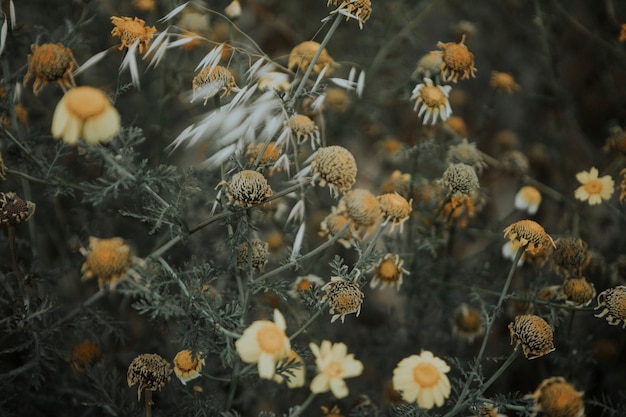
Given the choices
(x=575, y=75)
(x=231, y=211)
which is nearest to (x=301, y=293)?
(x=231, y=211)

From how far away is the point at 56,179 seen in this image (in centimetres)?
122

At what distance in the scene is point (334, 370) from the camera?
3.26ft

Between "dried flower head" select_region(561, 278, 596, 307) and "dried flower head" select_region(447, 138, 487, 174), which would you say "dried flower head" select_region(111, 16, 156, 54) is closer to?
"dried flower head" select_region(447, 138, 487, 174)

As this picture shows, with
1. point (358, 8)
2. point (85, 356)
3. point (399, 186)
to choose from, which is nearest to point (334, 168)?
point (358, 8)

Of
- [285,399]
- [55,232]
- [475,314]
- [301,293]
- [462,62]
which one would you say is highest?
[462,62]

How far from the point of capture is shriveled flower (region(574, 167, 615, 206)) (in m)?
1.65

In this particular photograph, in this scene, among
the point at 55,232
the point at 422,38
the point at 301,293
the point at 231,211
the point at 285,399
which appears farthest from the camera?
the point at 422,38

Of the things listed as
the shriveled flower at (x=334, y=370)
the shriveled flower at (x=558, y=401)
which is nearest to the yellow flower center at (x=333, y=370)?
the shriveled flower at (x=334, y=370)

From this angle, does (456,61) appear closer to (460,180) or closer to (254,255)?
(460,180)

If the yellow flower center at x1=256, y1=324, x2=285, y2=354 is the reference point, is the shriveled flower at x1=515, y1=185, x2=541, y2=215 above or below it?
below

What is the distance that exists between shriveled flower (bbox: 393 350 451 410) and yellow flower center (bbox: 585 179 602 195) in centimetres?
86

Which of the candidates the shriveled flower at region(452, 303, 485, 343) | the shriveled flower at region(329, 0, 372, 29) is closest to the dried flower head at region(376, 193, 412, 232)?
the shriveled flower at region(329, 0, 372, 29)

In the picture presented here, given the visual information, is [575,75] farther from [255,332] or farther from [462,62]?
[255,332]

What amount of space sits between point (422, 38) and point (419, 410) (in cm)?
203
